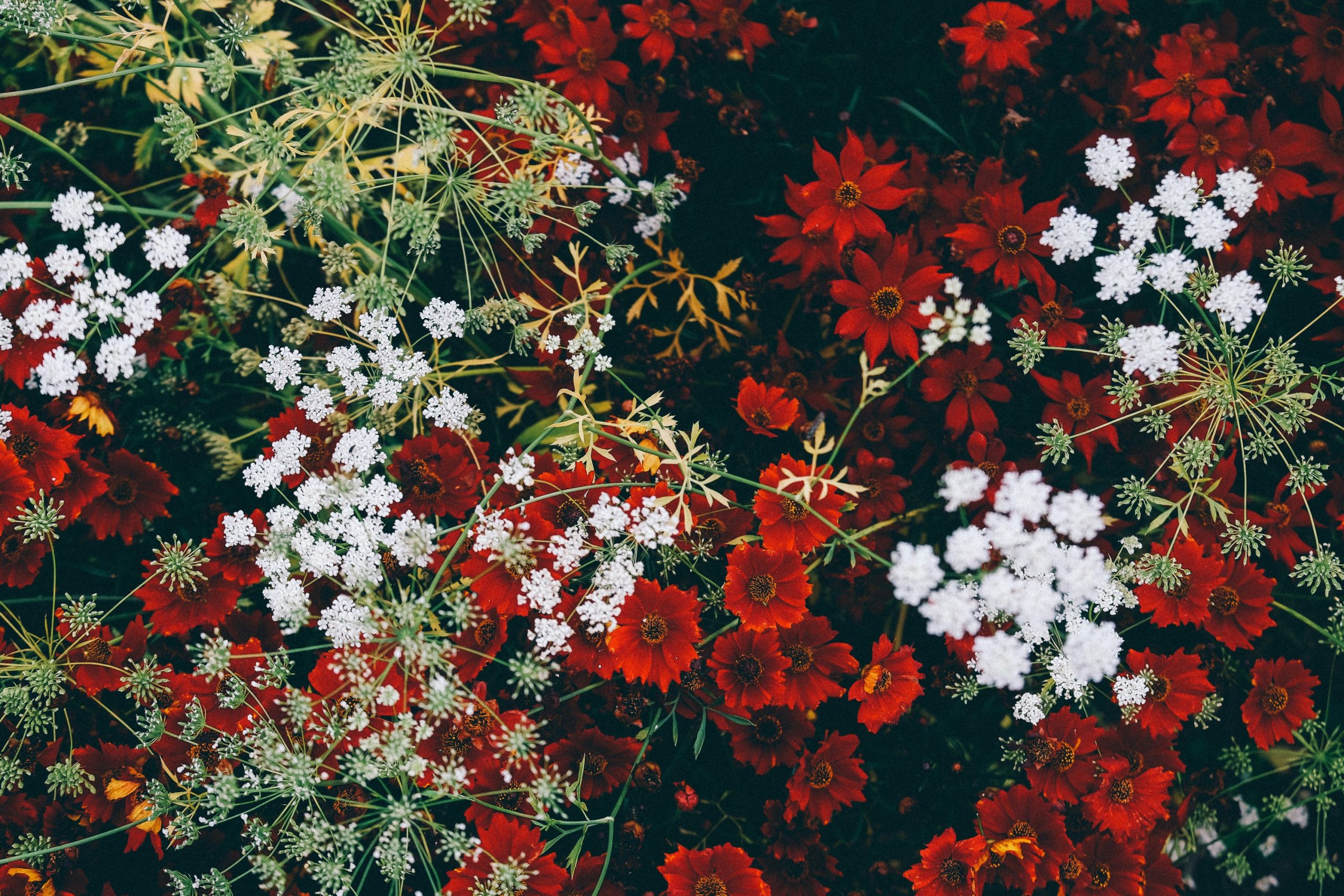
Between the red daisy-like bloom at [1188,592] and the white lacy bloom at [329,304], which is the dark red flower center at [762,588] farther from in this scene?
the white lacy bloom at [329,304]

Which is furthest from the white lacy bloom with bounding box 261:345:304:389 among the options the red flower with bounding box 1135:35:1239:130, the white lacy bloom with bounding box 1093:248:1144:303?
the red flower with bounding box 1135:35:1239:130

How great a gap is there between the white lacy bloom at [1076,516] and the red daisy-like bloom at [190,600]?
5.95 feet

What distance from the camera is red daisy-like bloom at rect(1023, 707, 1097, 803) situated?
189 cm

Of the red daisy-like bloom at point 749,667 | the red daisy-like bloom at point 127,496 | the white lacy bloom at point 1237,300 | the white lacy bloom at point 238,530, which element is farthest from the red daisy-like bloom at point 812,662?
the red daisy-like bloom at point 127,496

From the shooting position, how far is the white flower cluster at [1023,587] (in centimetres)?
170

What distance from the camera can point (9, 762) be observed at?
1.86 meters

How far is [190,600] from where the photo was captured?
79.2 inches

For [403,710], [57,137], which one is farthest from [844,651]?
[57,137]

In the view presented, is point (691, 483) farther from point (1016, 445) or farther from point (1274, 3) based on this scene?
point (1274, 3)

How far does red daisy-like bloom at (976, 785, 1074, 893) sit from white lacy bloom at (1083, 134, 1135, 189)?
4.44ft

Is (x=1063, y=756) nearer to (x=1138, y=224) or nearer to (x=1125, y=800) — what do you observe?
(x=1125, y=800)

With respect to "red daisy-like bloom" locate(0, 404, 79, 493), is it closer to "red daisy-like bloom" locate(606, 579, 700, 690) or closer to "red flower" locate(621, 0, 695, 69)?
"red daisy-like bloom" locate(606, 579, 700, 690)

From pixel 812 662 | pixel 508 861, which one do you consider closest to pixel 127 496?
pixel 508 861

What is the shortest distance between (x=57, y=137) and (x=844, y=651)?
242 centimetres
